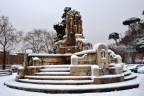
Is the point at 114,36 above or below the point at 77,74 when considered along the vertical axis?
above

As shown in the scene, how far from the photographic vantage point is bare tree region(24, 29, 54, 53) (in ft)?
192

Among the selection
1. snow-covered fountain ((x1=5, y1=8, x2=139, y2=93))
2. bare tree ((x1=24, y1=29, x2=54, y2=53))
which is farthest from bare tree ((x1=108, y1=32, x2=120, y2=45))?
snow-covered fountain ((x1=5, y1=8, x2=139, y2=93))

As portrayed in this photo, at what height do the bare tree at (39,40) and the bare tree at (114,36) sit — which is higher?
the bare tree at (114,36)

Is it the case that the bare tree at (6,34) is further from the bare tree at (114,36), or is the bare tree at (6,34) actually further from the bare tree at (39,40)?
the bare tree at (114,36)

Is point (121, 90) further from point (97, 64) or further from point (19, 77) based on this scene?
point (19, 77)

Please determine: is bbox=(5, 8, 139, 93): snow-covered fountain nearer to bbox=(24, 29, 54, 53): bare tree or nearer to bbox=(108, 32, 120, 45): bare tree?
bbox=(24, 29, 54, 53): bare tree

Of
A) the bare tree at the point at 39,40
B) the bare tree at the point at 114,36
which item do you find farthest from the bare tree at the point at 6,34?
the bare tree at the point at 114,36

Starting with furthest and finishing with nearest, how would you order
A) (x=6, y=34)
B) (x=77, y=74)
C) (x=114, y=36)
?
(x=114, y=36), (x=6, y=34), (x=77, y=74)

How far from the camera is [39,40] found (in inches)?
2309

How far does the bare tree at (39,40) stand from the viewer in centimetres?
5856

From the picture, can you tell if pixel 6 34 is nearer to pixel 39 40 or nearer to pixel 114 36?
pixel 39 40

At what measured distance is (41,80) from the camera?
14.5 meters

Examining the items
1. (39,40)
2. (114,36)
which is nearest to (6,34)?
(39,40)

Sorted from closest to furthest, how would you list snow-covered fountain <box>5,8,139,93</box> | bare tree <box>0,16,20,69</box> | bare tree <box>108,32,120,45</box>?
snow-covered fountain <box>5,8,139,93</box> → bare tree <box>0,16,20,69</box> → bare tree <box>108,32,120,45</box>
